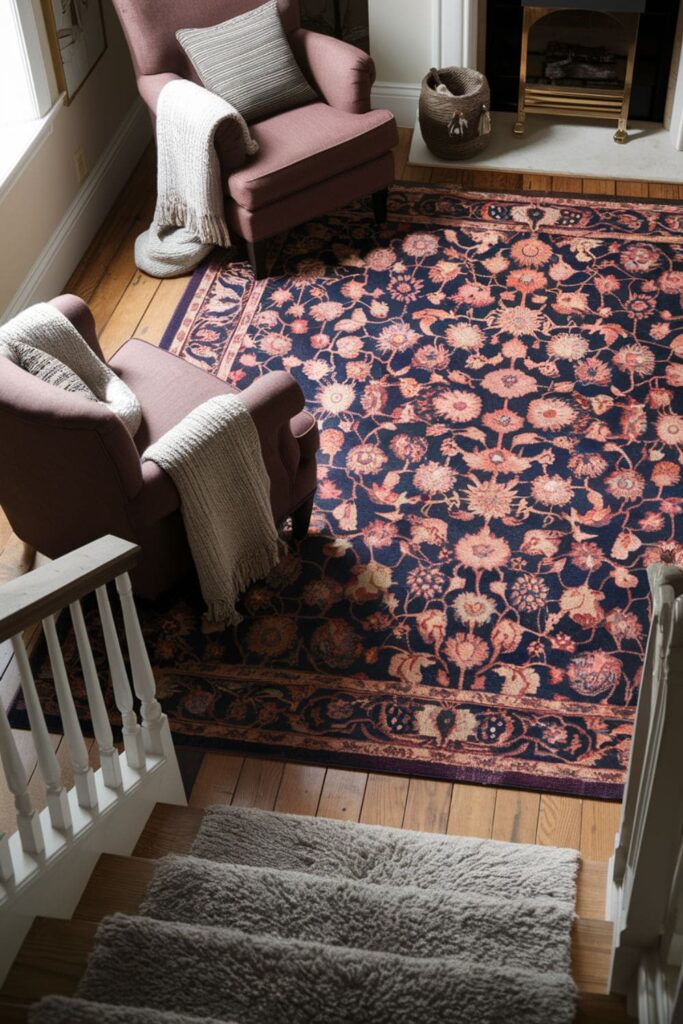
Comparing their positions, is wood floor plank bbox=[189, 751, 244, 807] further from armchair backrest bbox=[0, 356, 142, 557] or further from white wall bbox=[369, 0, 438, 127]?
white wall bbox=[369, 0, 438, 127]

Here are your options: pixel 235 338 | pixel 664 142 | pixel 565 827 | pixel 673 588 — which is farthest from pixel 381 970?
pixel 664 142

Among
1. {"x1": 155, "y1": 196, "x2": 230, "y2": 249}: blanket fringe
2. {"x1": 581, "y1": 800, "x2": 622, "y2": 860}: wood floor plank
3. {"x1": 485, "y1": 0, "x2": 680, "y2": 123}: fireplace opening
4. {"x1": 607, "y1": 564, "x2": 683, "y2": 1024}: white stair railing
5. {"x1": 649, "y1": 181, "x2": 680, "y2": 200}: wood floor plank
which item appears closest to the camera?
{"x1": 607, "y1": 564, "x2": 683, "y2": 1024}: white stair railing

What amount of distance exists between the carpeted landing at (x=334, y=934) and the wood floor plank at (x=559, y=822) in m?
0.20

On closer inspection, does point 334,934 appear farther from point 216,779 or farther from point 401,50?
point 401,50

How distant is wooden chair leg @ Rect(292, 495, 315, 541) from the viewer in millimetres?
3604

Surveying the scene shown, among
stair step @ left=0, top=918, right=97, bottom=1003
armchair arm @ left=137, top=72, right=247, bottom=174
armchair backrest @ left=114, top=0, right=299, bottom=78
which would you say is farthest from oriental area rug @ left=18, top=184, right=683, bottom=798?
stair step @ left=0, top=918, right=97, bottom=1003

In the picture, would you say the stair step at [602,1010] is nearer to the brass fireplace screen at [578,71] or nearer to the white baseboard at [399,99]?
the brass fireplace screen at [578,71]

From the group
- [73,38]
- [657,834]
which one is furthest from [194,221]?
[657,834]

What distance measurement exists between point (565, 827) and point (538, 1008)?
1.01 meters

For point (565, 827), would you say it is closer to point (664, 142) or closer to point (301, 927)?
point (301, 927)

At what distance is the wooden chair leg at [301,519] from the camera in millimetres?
3604

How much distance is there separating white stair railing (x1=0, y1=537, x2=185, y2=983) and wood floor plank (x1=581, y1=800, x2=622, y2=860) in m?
1.05

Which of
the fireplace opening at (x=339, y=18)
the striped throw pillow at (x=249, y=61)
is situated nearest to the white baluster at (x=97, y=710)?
the striped throw pillow at (x=249, y=61)

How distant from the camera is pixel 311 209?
15.4 feet
